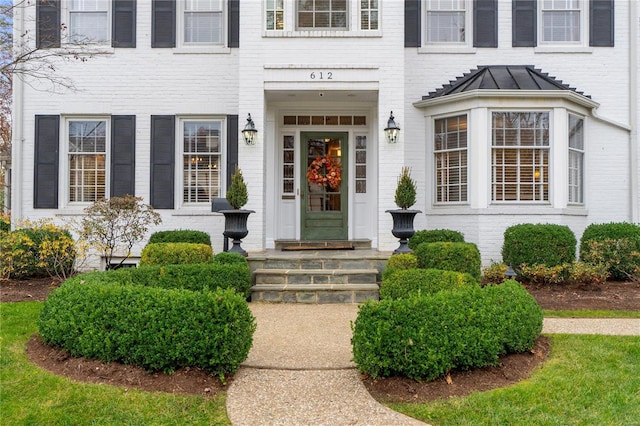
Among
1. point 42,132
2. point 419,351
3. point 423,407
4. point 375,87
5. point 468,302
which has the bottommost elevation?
point 423,407

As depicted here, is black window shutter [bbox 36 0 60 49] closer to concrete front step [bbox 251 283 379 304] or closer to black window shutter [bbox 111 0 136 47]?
black window shutter [bbox 111 0 136 47]

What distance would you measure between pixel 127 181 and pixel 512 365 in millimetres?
8210

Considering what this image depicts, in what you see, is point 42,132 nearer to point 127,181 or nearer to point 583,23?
point 127,181

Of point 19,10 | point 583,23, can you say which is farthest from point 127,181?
point 583,23

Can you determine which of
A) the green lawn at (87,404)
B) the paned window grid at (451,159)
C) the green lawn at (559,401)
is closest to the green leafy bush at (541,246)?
the paned window grid at (451,159)

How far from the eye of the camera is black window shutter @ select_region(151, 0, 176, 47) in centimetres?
932

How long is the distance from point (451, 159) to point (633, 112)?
4.07 meters

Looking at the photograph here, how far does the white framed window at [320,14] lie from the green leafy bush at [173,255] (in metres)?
4.91

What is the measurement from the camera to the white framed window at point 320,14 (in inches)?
345

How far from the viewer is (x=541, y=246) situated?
7680 mm

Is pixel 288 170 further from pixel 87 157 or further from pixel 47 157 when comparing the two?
pixel 47 157

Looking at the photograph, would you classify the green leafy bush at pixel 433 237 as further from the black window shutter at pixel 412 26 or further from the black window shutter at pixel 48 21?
the black window shutter at pixel 48 21

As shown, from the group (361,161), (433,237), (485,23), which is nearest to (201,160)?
(361,161)

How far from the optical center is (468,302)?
3.96m
